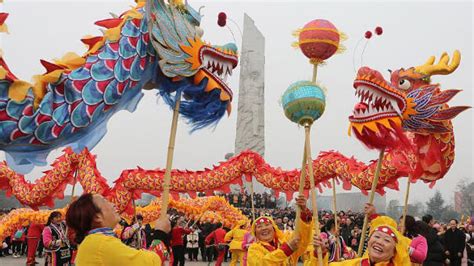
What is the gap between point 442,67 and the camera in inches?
244

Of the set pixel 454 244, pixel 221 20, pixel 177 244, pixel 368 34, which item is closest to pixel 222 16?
pixel 221 20

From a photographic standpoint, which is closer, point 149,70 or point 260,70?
point 149,70

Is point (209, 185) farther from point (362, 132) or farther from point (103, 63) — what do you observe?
point (103, 63)

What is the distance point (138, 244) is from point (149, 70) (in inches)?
198

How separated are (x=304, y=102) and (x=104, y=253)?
2132 millimetres

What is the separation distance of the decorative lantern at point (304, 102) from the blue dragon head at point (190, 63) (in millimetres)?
716

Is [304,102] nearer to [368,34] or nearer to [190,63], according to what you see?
[190,63]

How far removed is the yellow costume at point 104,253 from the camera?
99.0 inches

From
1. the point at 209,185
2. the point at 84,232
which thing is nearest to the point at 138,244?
the point at 209,185

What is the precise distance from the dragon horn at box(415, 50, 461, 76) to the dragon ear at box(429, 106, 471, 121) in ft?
1.46

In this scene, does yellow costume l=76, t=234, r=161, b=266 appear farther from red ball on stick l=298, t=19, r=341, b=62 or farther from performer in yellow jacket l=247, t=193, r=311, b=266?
red ball on stick l=298, t=19, r=341, b=62

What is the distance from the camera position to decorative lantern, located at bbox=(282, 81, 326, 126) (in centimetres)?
412

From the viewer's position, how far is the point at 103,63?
4.37m

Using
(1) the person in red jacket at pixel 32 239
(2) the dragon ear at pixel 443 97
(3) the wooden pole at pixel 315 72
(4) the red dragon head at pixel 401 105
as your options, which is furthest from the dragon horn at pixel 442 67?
(1) the person in red jacket at pixel 32 239
